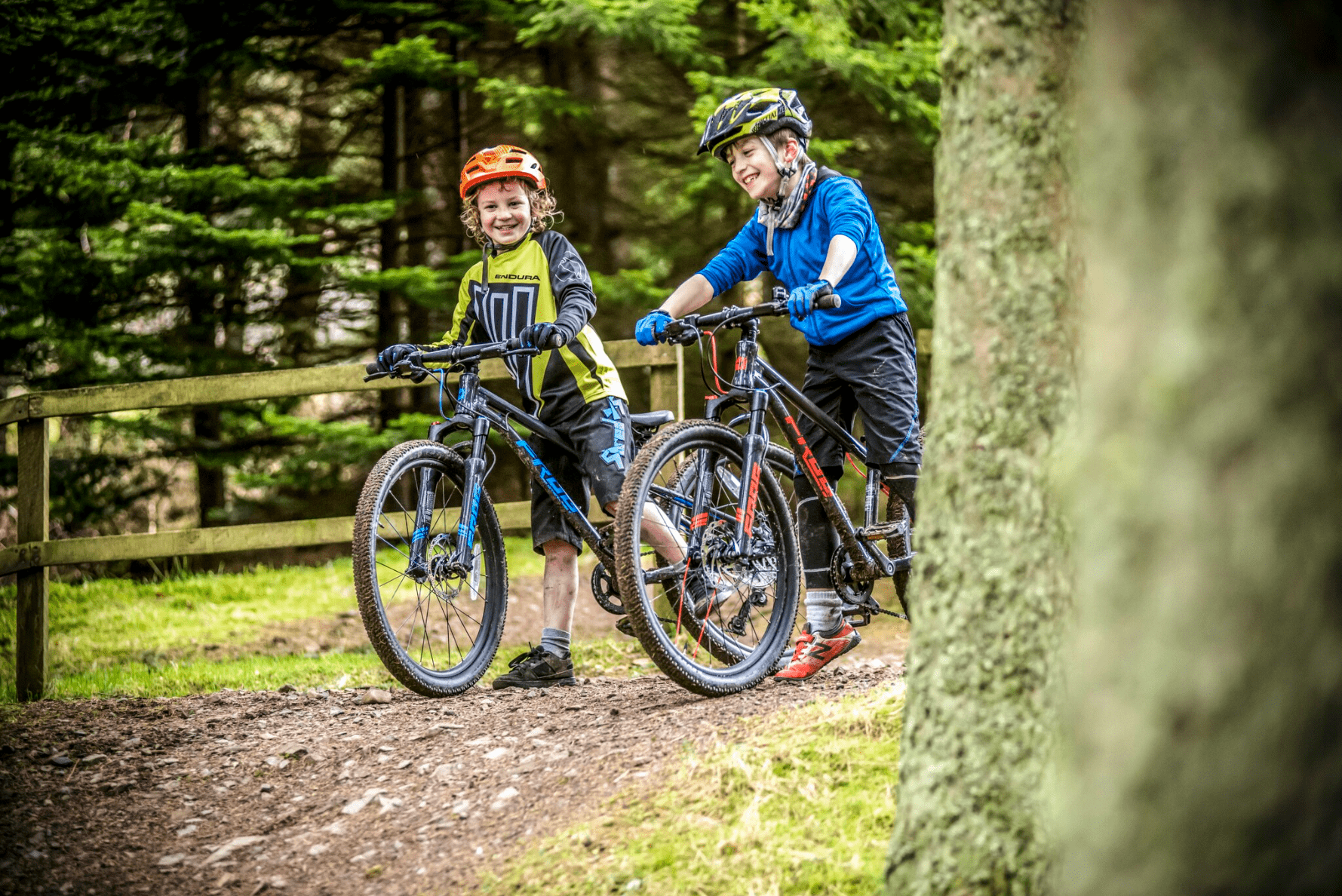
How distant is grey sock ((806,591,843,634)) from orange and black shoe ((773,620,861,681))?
3cm

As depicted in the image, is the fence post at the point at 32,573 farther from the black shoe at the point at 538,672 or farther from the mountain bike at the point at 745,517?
the mountain bike at the point at 745,517

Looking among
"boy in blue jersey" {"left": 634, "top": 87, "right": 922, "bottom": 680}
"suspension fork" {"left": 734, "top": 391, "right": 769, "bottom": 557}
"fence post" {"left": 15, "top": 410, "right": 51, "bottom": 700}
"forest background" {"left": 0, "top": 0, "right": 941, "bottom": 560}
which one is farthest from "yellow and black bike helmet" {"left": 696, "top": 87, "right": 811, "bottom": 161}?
"forest background" {"left": 0, "top": 0, "right": 941, "bottom": 560}

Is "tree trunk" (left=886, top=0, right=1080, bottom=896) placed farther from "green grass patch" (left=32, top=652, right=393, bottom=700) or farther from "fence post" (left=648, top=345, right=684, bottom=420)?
"green grass patch" (left=32, top=652, right=393, bottom=700)

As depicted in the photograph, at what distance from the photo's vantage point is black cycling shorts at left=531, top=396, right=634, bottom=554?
4828mm

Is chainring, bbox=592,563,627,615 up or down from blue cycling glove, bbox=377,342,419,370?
down

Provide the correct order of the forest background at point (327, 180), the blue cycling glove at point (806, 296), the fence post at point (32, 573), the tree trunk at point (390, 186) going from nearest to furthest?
the blue cycling glove at point (806, 296) → the fence post at point (32, 573) → the forest background at point (327, 180) → the tree trunk at point (390, 186)

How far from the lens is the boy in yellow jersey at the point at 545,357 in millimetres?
4871

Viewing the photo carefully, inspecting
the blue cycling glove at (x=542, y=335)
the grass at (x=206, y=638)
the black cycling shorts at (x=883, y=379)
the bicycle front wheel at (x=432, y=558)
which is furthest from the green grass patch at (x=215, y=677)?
the black cycling shorts at (x=883, y=379)

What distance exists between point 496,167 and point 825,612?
231cm

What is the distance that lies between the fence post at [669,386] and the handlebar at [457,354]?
1.20m

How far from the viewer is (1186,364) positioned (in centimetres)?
147

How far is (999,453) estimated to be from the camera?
225cm

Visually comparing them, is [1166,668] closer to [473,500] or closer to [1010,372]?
[1010,372]

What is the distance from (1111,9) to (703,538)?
2.99 metres
